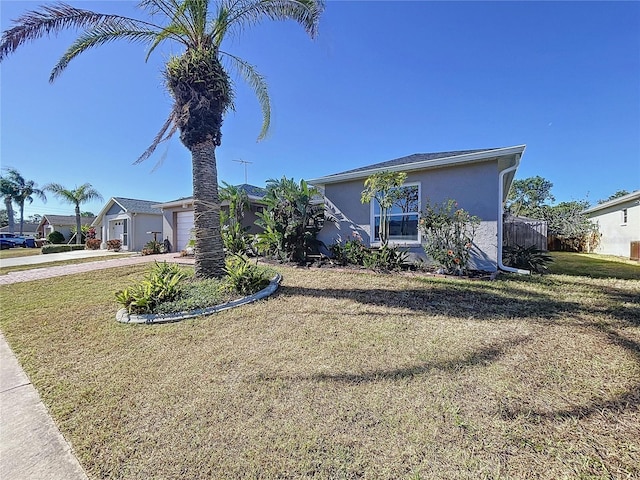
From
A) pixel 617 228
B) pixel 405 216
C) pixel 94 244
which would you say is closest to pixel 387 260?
pixel 405 216

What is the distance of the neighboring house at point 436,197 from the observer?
762cm

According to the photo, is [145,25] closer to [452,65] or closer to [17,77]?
[17,77]

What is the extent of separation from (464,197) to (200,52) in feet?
25.5

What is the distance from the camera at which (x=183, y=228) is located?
16.0 m

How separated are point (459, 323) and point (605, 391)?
1.78m

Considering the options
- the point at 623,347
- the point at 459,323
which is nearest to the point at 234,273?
the point at 459,323

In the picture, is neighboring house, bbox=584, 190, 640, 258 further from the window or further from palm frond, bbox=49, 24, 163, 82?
palm frond, bbox=49, 24, 163, 82

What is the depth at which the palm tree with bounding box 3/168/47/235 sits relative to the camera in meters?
36.2

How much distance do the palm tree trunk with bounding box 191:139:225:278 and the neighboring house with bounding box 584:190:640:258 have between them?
59.3ft

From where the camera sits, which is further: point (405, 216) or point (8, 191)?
point (8, 191)

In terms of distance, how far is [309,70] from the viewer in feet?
33.3

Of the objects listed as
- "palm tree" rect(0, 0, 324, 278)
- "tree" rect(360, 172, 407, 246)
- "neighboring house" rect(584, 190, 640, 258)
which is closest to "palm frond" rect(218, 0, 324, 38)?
"palm tree" rect(0, 0, 324, 278)

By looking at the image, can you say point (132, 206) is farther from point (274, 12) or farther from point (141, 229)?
point (274, 12)

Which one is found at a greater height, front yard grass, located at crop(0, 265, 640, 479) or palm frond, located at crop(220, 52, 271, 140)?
palm frond, located at crop(220, 52, 271, 140)
